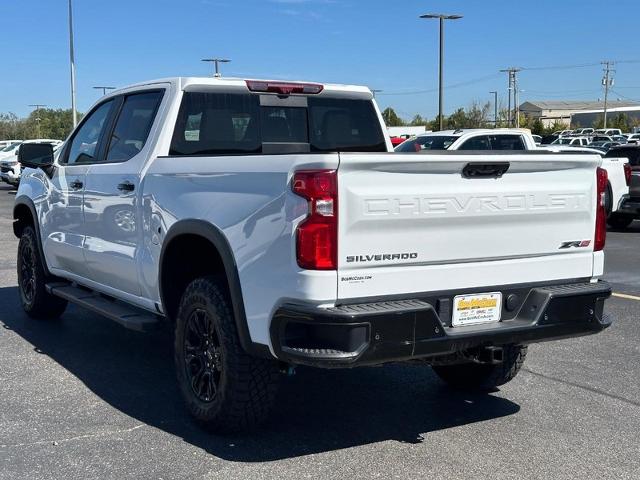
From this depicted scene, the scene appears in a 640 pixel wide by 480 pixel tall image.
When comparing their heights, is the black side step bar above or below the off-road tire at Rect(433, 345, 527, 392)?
above

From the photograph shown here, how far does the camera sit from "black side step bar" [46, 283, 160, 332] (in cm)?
518

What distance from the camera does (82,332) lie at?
7062 millimetres

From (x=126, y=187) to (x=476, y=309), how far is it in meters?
2.52

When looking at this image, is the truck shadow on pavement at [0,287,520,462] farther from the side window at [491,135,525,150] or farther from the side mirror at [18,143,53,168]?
the side window at [491,135,525,150]

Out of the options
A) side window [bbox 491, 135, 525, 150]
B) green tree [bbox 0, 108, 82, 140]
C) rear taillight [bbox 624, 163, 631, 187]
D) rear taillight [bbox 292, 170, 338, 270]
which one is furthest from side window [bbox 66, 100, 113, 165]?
green tree [bbox 0, 108, 82, 140]

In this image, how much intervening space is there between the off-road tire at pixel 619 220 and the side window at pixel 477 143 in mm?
3024

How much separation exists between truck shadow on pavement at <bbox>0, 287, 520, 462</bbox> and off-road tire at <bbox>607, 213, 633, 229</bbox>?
37.6ft

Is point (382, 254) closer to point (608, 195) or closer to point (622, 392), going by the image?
point (622, 392)

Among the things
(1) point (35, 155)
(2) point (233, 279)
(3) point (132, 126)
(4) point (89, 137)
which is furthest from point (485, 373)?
(1) point (35, 155)

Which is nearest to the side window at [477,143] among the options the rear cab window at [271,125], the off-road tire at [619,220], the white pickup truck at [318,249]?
the off-road tire at [619,220]

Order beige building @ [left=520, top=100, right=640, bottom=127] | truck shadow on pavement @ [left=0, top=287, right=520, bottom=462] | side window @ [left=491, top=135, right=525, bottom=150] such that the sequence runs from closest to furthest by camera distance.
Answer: truck shadow on pavement @ [left=0, top=287, right=520, bottom=462] < side window @ [left=491, top=135, right=525, bottom=150] < beige building @ [left=520, top=100, right=640, bottom=127]

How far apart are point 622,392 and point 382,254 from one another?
2.53 m

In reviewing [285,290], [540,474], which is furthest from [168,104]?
[540,474]

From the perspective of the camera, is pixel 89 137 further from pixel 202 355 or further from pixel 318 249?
pixel 318 249
